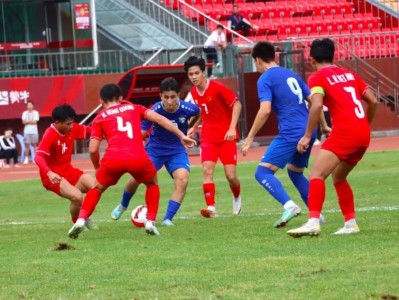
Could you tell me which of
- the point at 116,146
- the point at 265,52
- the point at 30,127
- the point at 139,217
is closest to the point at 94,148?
the point at 116,146

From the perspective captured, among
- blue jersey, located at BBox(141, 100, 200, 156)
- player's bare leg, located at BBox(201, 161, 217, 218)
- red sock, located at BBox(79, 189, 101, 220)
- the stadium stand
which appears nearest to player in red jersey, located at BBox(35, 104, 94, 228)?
blue jersey, located at BBox(141, 100, 200, 156)

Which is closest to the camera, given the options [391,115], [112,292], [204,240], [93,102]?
[112,292]

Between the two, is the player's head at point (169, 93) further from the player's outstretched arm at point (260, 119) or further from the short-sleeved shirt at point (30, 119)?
the short-sleeved shirt at point (30, 119)

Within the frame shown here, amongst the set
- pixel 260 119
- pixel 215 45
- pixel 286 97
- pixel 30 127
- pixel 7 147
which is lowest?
pixel 7 147

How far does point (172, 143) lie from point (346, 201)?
12.7 ft

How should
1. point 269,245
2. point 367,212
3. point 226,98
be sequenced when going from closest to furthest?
point 269,245
point 367,212
point 226,98

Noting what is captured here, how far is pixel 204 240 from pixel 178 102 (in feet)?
10.4

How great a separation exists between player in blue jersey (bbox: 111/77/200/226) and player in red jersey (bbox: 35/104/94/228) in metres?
0.80

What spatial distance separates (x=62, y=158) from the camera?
1491 cm

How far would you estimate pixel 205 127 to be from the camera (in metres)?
16.9

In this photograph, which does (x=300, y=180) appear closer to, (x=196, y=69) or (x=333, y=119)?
(x=333, y=119)

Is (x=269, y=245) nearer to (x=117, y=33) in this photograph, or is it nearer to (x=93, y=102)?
(x=93, y=102)

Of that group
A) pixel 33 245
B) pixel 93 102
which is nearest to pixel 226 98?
pixel 33 245

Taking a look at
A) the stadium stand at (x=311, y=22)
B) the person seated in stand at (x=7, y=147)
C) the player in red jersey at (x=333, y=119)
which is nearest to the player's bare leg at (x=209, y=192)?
the player in red jersey at (x=333, y=119)
